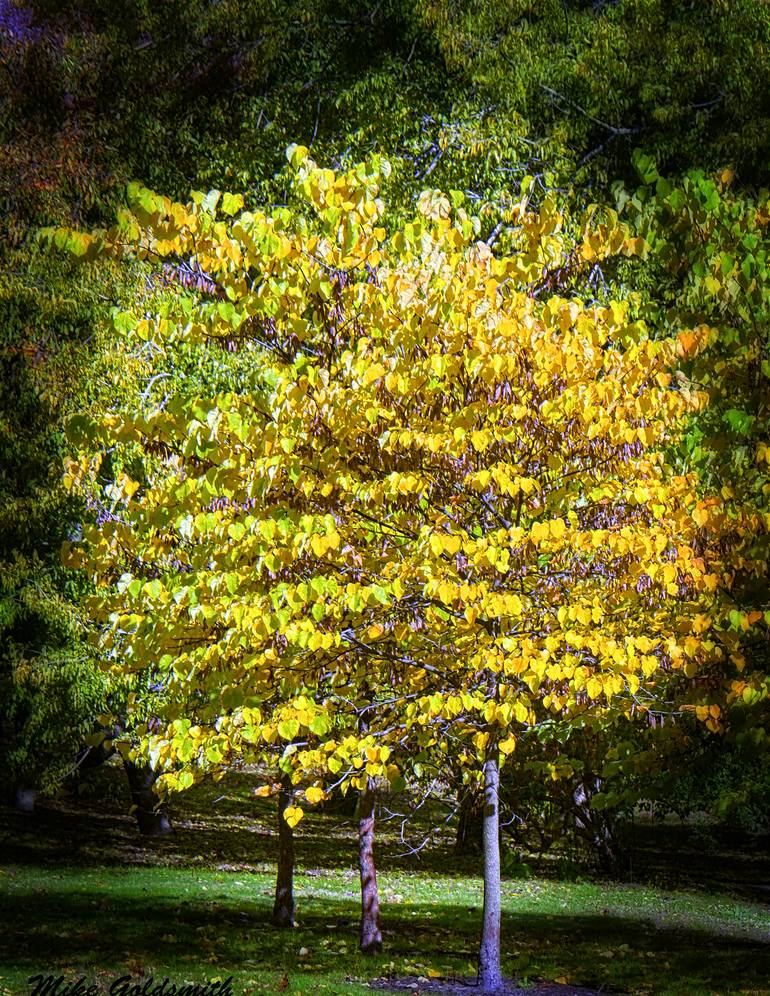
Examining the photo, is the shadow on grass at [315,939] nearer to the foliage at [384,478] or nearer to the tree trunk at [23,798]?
the foliage at [384,478]

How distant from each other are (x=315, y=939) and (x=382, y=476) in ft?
26.6

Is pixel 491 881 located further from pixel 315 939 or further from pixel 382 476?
pixel 315 939

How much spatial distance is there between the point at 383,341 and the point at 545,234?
115cm

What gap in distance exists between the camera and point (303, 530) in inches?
227

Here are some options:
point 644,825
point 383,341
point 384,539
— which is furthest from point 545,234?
point 644,825

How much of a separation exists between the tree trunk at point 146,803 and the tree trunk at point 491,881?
13.4 meters

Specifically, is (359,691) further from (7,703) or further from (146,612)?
(7,703)

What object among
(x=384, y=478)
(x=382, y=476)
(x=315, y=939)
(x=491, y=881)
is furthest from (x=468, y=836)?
(x=384, y=478)

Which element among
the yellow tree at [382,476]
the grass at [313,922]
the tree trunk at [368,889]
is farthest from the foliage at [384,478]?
the tree trunk at [368,889]

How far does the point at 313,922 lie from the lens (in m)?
14.3

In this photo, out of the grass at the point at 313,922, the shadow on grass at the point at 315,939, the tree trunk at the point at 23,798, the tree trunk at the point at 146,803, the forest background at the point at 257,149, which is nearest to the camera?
the grass at the point at 313,922

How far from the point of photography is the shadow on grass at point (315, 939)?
11.0 metres

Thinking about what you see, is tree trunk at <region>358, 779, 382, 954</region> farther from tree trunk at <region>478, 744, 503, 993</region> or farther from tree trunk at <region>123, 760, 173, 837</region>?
tree trunk at <region>123, 760, 173, 837</region>

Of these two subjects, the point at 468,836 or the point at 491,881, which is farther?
the point at 468,836
